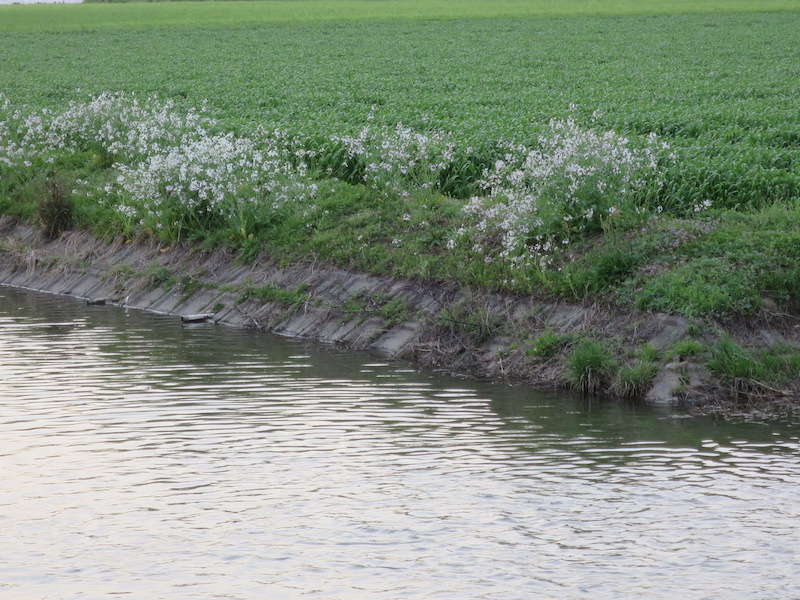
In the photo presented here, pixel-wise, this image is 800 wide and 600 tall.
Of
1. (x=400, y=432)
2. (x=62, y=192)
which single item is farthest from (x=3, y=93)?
(x=400, y=432)

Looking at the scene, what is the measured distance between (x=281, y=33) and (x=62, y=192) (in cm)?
4139

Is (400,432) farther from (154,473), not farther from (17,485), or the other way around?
(17,485)

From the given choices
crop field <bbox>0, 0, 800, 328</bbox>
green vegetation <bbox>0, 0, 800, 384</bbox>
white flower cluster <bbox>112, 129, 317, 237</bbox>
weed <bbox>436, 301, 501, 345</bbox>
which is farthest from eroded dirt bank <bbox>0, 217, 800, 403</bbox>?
white flower cluster <bbox>112, 129, 317, 237</bbox>

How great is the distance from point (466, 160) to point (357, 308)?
193 inches

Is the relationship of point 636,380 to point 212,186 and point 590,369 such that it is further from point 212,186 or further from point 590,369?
point 212,186

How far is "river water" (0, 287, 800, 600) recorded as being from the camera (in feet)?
24.4

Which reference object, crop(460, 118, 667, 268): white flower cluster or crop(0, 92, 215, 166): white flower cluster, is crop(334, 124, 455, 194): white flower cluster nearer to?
crop(460, 118, 667, 268): white flower cluster

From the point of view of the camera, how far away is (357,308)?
16094mm

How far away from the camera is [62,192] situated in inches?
898

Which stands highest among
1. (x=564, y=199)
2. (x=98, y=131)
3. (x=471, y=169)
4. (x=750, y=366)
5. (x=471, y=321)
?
(x=98, y=131)

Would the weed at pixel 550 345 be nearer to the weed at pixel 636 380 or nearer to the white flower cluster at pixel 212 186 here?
the weed at pixel 636 380

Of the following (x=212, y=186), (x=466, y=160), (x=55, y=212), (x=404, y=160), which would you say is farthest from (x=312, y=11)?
(x=212, y=186)

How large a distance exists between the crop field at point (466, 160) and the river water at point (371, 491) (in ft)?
8.43

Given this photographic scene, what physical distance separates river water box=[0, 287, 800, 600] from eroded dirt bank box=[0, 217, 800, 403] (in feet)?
2.18
